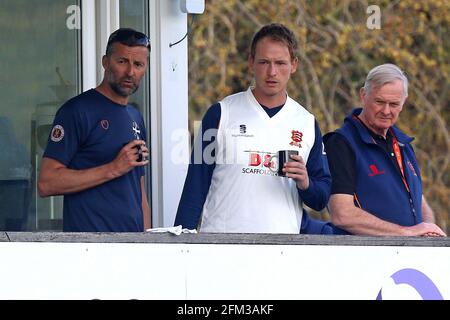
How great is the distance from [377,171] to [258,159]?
20.5 inches

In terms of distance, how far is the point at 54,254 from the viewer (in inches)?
186

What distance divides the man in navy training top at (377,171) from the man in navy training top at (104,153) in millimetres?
788

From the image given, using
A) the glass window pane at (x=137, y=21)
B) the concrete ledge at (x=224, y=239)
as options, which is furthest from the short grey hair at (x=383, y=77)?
the glass window pane at (x=137, y=21)

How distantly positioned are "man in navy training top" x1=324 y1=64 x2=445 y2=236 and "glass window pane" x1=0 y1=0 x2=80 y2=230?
58.7 inches

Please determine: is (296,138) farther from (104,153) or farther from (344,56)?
(344,56)

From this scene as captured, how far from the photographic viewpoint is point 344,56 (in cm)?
1318

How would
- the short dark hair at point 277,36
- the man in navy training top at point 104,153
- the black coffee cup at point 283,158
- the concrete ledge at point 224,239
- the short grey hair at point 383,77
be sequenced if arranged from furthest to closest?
the short grey hair at point 383,77
the short dark hair at point 277,36
the man in navy training top at point 104,153
the black coffee cup at point 283,158
the concrete ledge at point 224,239

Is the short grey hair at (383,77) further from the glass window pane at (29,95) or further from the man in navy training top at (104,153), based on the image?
the glass window pane at (29,95)

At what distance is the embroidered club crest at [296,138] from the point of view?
215 inches

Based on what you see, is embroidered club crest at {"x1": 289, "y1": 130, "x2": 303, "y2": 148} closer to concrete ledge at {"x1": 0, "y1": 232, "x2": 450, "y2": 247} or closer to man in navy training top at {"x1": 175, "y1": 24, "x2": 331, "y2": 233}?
man in navy training top at {"x1": 175, "y1": 24, "x2": 331, "y2": 233}

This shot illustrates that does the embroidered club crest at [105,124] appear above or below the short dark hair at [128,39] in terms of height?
below

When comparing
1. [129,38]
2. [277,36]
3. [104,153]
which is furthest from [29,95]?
[277,36]

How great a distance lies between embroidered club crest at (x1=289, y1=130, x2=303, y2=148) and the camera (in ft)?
17.9

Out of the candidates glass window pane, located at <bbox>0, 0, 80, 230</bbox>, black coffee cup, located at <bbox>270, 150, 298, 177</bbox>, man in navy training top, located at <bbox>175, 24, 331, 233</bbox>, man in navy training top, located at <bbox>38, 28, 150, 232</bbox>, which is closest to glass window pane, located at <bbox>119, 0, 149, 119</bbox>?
glass window pane, located at <bbox>0, 0, 80, 230</bbox>
